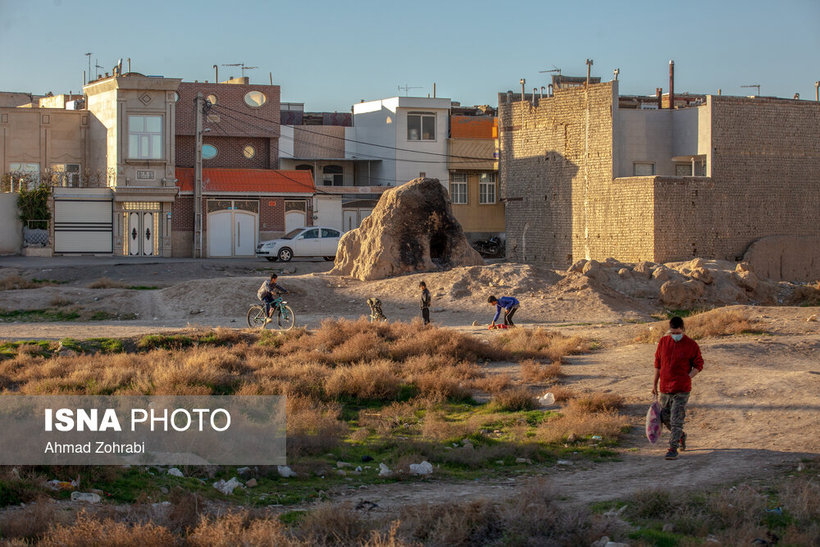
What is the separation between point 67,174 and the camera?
4462cm

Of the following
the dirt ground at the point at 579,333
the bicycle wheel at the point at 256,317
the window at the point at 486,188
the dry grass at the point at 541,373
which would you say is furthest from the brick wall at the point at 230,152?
the dry grass at the point at 541,373

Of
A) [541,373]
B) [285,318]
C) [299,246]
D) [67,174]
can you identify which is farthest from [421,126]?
[541,373]

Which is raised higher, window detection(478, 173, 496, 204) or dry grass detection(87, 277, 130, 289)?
window detection(478, 173, 496, 204)

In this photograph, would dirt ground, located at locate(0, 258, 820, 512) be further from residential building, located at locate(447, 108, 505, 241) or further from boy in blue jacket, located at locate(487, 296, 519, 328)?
residential building, located at locate(447, 108, 505, 241)

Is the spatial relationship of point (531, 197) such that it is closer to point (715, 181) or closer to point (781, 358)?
point (715, 181)

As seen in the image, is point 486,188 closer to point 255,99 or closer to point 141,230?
point 255,99

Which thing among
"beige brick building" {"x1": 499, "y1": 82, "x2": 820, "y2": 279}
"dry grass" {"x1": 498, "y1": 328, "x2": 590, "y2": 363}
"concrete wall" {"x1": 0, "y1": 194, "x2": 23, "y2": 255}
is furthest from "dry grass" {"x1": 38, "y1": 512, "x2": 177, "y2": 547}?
"concrete wall" {"x1": 0, "y1": 194, "x2": 23, "y2": 255}

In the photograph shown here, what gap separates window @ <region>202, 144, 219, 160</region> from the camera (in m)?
48.6

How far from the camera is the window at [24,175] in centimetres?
4409

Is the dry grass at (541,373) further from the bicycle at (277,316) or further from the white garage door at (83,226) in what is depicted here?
the white garage door at (83,226)

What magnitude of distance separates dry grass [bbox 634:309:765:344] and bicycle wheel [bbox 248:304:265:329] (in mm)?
8482

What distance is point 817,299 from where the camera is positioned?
28891mm

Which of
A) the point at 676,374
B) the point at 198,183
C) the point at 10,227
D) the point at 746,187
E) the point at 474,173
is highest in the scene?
the point at 474,173

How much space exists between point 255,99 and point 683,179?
24537 mm
